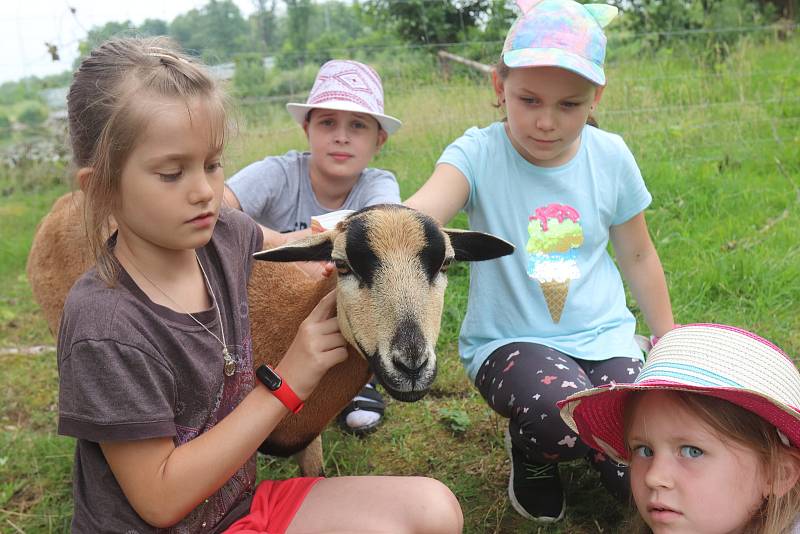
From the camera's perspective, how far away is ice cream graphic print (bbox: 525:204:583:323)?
3.24 meters

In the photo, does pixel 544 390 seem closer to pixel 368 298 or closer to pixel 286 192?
pixel 368 298

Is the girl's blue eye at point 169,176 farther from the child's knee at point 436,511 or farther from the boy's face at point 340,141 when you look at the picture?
the boy's face at point 340,141

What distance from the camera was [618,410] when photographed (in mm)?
2379

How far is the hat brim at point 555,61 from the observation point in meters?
2.86

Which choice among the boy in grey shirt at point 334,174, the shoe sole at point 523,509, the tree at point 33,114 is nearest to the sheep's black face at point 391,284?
the shoe sole at point 523,509

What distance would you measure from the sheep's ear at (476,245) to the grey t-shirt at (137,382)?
829 millimetres

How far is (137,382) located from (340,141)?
2275 millimetres

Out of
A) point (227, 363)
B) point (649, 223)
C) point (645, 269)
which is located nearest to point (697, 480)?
point (227, 363)

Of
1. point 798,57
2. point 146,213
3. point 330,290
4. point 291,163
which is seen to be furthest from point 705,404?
point 798,57

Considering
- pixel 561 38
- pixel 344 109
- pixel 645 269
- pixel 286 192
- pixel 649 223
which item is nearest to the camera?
pixel 561 38

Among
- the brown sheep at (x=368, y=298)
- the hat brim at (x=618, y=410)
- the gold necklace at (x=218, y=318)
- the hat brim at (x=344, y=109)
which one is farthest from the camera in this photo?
the hat brim at (x=344, y=109)

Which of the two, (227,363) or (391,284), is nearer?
(227,363)

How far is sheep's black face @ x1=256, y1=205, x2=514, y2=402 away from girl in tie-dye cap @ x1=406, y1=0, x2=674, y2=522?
49 centimetres

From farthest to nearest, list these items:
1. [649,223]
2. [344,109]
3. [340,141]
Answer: [649,223], [340,141], [344,109]
